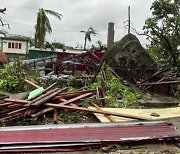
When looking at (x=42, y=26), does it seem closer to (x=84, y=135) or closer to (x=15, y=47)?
(x=15, y=47)

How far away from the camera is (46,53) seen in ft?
89.5

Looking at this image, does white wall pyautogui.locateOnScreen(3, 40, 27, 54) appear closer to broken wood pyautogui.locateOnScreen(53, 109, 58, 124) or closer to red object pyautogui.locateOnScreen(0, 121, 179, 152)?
broken wood pyautogui.locateOnScreen(53, 109, 58, 124)

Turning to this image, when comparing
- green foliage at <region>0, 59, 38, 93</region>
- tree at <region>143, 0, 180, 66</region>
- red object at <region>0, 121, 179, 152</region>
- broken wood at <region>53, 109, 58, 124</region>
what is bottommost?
red object at <region>0, 121, 179, 152</region>

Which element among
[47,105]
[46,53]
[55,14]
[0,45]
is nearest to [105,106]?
[47,105]

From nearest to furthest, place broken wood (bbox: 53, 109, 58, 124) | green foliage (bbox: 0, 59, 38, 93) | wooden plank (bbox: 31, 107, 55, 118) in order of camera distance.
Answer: broken wood (bbox: 53, 109, 58, 124) < wooden plank (bbox: 31, 107, 55, 118) < green foliage (bbox: 0, 59, 38, 93)

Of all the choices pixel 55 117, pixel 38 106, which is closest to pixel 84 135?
pixel 55 117

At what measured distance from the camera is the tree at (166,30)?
1371 centimetres

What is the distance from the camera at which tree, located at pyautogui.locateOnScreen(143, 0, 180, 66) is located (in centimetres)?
1371

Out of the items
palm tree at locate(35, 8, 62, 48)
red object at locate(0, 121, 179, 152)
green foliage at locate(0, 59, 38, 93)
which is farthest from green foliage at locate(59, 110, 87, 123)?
palm tree at locate(35, 8, 62, 48)

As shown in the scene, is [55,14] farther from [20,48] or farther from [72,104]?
[72,104]

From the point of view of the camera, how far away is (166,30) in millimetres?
16438

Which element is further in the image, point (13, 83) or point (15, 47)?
point (15, 47)

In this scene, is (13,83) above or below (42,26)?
below

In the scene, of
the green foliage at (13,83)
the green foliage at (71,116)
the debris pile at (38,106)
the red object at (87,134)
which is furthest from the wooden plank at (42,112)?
the green foliage at (13,83)
